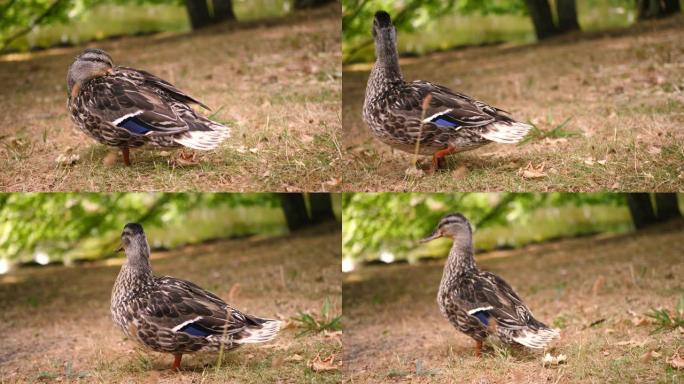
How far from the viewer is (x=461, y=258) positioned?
6742 mm

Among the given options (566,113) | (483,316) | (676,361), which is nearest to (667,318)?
(676,361)

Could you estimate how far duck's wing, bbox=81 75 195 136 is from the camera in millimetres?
6379

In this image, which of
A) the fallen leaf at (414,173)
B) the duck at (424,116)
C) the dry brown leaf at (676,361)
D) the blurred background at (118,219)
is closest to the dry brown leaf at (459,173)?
the duck at (424,116)

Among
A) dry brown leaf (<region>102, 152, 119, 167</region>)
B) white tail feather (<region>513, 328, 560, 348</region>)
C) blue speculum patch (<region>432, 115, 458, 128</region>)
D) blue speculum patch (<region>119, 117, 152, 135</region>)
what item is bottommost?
white tail feather (<region>513, 328, 560, 348</region>)

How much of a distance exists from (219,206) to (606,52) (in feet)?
15.5

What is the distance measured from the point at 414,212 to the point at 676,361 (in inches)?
126

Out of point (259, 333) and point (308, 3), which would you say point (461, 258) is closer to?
point (259, 333)

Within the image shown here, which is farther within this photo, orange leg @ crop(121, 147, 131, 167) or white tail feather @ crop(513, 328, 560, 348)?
orange leg @ crop(121, 147, 131, 167)

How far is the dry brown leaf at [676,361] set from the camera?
602 centimetres

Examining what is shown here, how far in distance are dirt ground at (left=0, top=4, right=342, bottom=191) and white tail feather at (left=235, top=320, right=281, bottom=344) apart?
129 cm

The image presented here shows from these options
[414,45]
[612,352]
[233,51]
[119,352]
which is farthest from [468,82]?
[119,352]

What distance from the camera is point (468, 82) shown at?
917cm

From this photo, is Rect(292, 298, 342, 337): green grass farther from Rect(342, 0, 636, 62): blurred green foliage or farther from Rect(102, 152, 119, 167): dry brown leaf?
Rect(342, 0, 636, 62): blurred green foliage

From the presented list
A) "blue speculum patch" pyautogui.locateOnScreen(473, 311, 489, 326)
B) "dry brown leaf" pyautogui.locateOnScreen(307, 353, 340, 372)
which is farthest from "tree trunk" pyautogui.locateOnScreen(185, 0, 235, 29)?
"blue speculum patch" pyautogui.locateOnScreen(473, 311, 489, 326)
